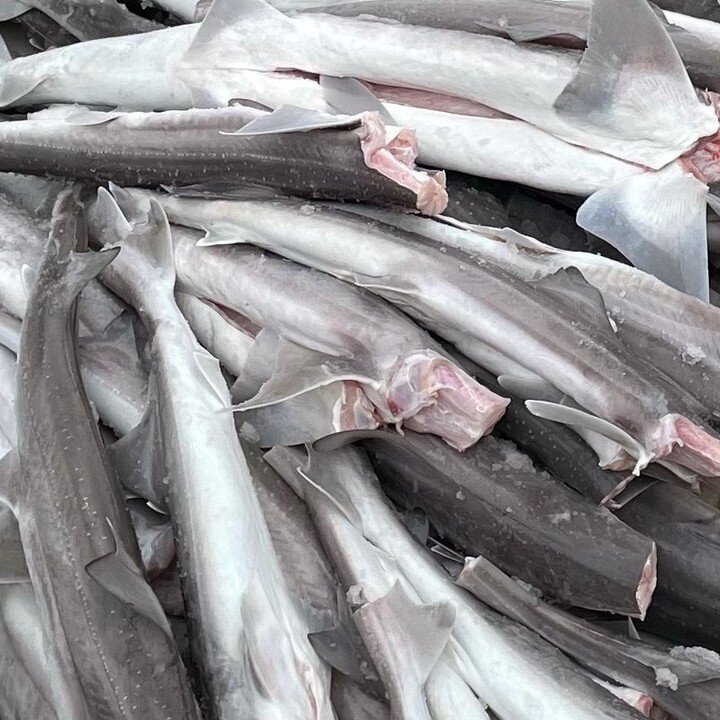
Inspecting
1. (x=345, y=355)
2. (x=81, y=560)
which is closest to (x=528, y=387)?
(x=345, y=355)

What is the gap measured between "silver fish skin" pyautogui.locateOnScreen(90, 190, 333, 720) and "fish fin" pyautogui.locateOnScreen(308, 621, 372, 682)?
0.8 inches

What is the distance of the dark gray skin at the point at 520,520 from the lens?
1.61 meters

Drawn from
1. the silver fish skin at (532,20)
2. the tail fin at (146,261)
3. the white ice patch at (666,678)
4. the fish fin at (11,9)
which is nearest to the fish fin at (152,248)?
the tail fin at (146,261)

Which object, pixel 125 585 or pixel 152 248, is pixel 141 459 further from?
pixel 152 248

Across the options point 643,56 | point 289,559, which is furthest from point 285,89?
point 289,559

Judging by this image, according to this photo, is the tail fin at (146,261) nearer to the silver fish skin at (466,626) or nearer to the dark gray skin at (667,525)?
the silver fish skin at (466,626)

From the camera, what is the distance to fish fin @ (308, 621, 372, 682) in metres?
1.62

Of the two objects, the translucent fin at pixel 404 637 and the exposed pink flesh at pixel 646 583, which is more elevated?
the exposed pink flesh at pixel 646 583

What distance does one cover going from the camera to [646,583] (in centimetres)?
160

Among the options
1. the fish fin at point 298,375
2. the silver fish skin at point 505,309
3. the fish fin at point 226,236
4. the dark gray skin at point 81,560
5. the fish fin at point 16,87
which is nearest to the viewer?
the dark gray skin at point 81,560

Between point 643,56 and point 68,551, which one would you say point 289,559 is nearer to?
point 68,551

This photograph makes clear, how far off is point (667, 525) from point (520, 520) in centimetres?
30

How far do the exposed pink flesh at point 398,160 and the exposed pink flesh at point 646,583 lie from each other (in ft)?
2.84

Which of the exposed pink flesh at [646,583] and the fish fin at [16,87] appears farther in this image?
the fish fin at [16,87]
